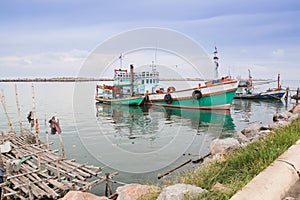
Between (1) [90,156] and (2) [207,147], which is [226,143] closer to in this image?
(2) [207,147]

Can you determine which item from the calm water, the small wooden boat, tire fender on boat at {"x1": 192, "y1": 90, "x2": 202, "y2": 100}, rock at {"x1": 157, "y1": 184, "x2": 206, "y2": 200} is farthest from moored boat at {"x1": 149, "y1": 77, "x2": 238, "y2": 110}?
rock at {"x1": 157, "y1": 184, "x2": 206, "y2": 200}

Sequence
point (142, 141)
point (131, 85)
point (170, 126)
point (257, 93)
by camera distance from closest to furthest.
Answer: point (142, 141) → point (170, 126) → point (131, 85) → point (257, 93)

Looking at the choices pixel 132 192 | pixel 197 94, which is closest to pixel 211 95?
pixel 197 94

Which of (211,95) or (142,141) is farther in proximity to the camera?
(211,95)

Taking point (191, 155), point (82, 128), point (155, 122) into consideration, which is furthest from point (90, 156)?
point (155, 122)

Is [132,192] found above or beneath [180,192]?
beneath

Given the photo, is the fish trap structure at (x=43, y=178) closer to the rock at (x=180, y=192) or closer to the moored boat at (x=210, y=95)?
the rock at (x=180, y=192)

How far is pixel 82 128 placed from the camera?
20.0 meters

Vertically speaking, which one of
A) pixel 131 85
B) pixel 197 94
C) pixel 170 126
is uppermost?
pixel 131 85

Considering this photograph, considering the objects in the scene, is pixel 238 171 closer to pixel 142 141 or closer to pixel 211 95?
pixel 142 141

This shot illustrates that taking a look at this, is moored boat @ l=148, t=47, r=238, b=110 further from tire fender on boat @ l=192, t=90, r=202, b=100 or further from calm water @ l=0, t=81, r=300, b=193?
calm water @ l=0, t=81, r=300, b=193

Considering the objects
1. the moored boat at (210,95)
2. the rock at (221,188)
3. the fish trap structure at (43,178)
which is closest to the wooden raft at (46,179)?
the fish trap structure at (43,178)

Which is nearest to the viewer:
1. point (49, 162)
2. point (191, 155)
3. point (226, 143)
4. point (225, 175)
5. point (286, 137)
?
point (225, 175)

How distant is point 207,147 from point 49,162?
326 inches
